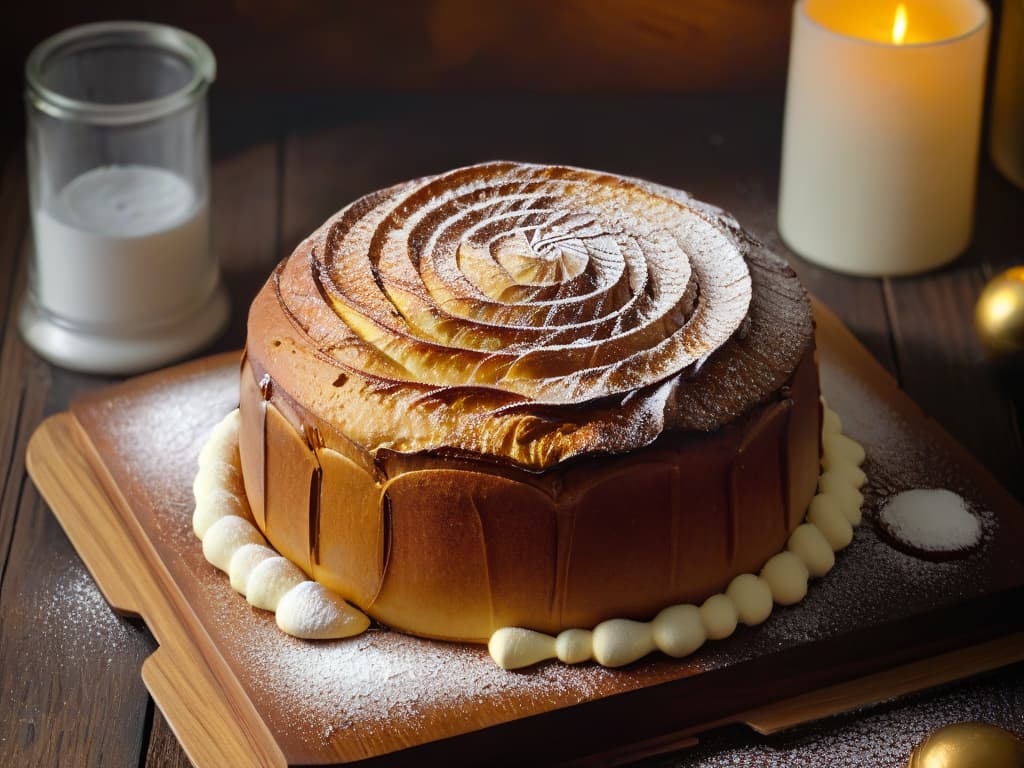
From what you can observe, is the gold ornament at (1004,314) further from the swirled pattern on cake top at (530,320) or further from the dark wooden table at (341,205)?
the swirled pattern on cake top at (530,320)

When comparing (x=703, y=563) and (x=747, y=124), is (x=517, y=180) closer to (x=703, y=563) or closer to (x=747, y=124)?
(x=703, y=563)

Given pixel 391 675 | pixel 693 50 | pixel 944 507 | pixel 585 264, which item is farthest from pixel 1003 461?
pixel 693 50

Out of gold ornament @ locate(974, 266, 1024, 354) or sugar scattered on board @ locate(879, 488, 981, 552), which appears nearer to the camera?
sugar scattered on board @ locate(879, 488, 981, 552)

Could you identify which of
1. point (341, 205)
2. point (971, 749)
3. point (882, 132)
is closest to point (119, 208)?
point (341, 205)

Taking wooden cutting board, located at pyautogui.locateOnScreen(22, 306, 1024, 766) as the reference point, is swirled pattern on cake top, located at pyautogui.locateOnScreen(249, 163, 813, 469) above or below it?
above

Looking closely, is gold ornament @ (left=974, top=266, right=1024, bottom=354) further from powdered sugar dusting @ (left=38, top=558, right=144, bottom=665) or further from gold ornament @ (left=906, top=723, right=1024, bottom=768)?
powdered sugar dusting @ (left=38, top=558, right=144, bottom=665)

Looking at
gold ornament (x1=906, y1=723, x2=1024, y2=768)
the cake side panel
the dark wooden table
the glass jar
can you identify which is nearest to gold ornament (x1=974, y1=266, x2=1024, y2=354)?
the dark wooden table
